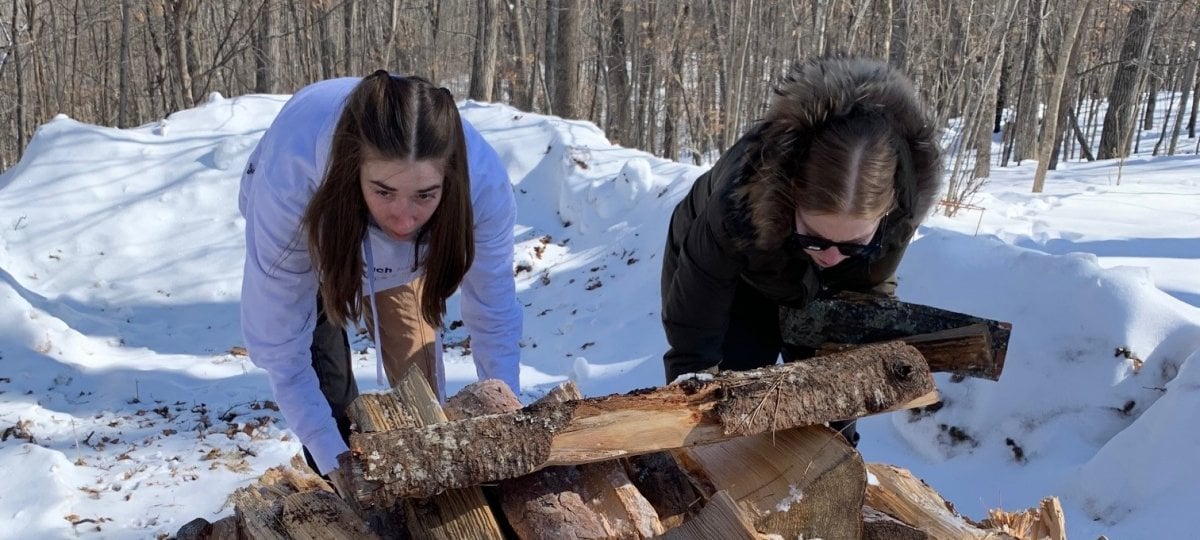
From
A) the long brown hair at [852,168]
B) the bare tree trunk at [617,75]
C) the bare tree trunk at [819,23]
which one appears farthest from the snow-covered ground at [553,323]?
the bare tree trunk at [617,75]

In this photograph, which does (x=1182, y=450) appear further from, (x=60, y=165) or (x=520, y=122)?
(x=60, y=165)

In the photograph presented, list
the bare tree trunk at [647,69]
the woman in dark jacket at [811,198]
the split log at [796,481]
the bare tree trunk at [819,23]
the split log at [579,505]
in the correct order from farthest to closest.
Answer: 1. the bare tree trunk at [647,69]
2. the bare tree trunk at [819,23]
3. the woman in dark jacket at [811,198]
4. the split log at [796,481]
5. the split log at [579,505]

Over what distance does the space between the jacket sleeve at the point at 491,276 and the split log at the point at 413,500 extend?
650 mm

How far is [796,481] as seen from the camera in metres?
1.48

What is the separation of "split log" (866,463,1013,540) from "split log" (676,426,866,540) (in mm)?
190

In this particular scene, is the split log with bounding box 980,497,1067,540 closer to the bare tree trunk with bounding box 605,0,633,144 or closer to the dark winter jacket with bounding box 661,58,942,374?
the dark winter jacket with bounding box 661,58,942,374

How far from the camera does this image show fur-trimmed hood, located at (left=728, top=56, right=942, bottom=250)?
1.90m

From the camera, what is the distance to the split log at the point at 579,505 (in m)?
1.35

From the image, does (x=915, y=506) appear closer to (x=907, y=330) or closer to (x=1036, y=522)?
(x=1036, y=522)

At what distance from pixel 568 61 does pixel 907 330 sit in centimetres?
951

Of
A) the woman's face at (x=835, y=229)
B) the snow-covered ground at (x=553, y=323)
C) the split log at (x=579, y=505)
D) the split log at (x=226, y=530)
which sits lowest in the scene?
the snow-covered ground at (x=553, y=323)

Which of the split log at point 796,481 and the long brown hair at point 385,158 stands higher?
the long brown hair at point 385,158

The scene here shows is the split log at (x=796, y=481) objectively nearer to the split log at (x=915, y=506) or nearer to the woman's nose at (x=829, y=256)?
the split log at (x=915, y=506)

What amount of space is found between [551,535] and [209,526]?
0.96m
